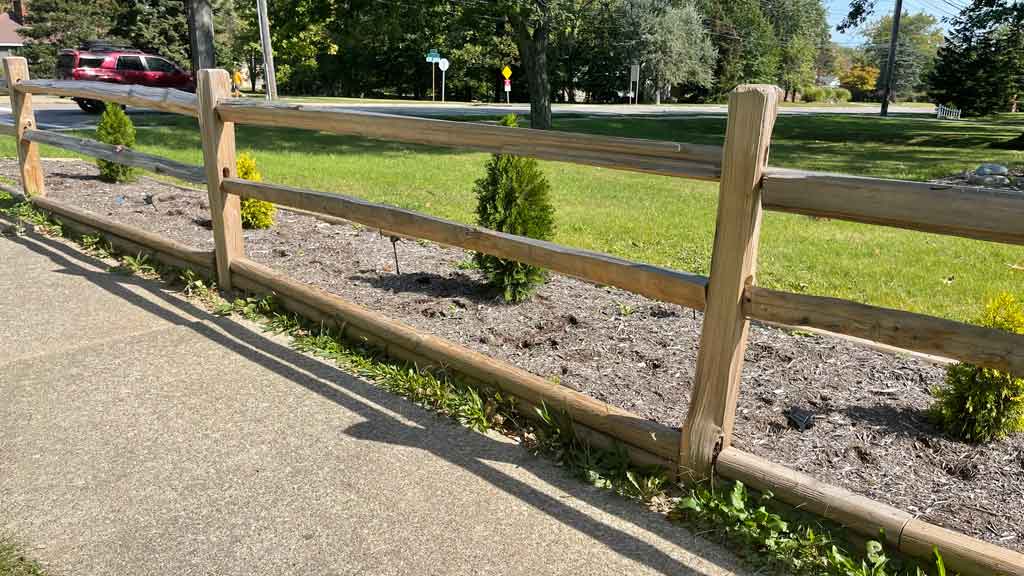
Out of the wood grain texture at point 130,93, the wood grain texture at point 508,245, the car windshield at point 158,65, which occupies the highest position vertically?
the car windshield at point 158,65

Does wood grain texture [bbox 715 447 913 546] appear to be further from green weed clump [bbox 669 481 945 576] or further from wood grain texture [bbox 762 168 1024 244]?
wood grain texture [bbox 762 168 1024 244]

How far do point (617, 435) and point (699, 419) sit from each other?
41cm

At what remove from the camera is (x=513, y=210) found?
17.0 feet

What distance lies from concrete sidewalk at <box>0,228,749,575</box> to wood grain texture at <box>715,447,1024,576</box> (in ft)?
1.02

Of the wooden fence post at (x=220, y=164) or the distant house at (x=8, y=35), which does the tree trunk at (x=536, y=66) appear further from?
the distant house at (x=8, y=35)

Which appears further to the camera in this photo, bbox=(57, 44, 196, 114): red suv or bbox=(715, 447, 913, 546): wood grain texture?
bbox=(57, 44, 196, 114): red suv

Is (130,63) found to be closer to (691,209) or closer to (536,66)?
(536,66)

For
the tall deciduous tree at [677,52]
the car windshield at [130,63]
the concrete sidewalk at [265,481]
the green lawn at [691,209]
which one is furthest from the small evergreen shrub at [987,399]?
the tall deciduous tree at [677,52]

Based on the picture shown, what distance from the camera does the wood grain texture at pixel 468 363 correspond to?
131 inches

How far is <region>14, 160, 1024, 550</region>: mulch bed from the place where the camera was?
322cm

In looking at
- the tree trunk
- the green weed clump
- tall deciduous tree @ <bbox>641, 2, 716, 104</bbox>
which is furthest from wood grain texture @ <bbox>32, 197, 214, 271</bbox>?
tall deciduous tree @ <bbox>641, 2, 716, 104</bbox>

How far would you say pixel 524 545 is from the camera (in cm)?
292

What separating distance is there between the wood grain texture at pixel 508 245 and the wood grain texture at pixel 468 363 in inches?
19.6

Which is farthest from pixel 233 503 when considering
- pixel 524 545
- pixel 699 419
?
pixel 699 419
